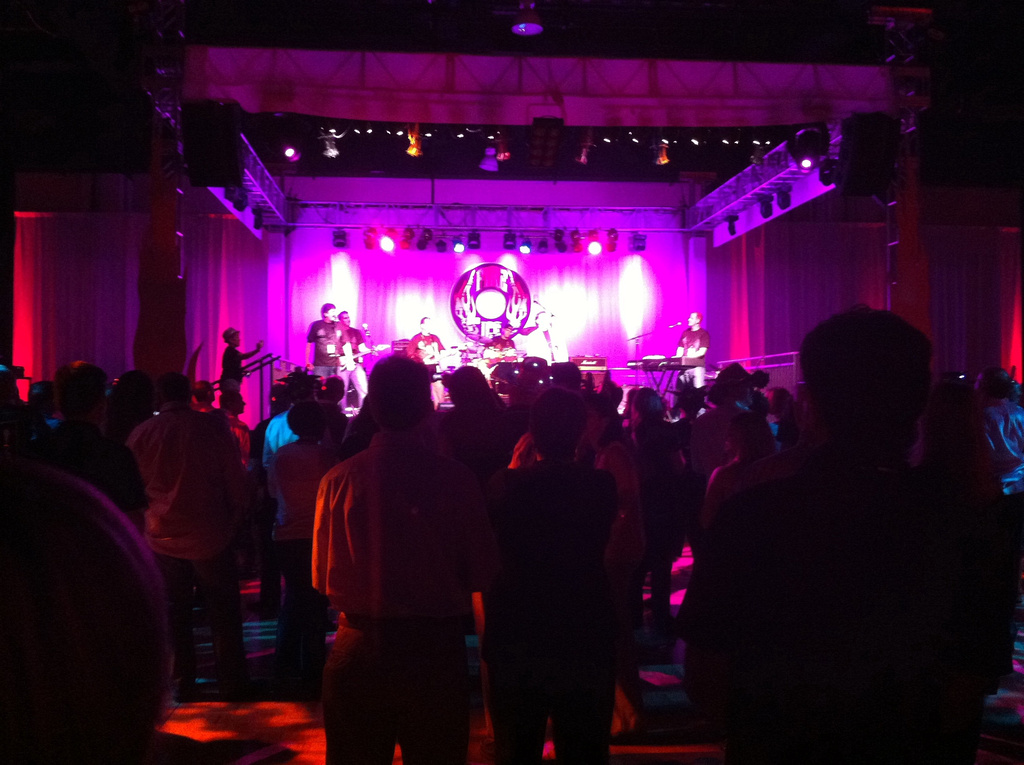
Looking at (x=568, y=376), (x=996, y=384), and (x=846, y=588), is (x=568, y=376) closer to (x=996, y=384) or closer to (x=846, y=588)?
(x=996, y=384)

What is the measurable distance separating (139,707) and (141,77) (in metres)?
7.95

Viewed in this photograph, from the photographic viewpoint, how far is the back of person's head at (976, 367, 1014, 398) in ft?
15.8

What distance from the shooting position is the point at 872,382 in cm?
117

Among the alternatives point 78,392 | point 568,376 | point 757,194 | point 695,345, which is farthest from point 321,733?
point 757,194

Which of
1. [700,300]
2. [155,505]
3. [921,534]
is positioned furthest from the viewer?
[700,300]

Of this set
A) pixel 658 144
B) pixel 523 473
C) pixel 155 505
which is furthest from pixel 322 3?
pixel 523 473

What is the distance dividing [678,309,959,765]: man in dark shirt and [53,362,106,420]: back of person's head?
2.29 m

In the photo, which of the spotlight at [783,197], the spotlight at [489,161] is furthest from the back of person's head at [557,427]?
the spotlight at [489,161]

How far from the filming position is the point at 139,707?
515mm

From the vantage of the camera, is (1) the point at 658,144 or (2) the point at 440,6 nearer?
(2) the point at 440,6

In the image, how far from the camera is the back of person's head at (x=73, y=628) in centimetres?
48

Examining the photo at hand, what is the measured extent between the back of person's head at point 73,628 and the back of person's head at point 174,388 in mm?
3242

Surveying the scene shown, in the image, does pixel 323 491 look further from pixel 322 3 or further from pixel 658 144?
pixel 658 144

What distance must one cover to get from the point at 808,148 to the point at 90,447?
887 centimetres
